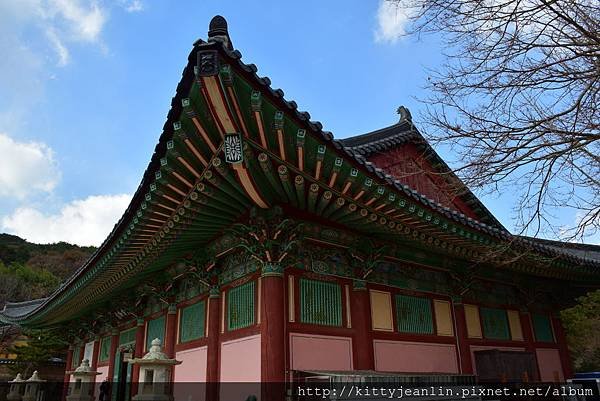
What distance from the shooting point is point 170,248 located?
32.7ft

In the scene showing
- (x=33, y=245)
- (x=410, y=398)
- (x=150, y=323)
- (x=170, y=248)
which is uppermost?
(x=33, y=245)

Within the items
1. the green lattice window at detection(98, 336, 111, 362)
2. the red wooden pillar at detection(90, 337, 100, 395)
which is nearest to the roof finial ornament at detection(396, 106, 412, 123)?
the green lattice window at detection(98, 336, 111, 362)

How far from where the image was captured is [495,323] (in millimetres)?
12164

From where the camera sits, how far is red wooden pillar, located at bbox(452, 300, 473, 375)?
10.7 metres

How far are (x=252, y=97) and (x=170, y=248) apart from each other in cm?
536

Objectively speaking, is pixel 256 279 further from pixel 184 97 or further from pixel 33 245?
pixel 33 245

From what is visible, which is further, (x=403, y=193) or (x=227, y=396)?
(x=227, y=396)

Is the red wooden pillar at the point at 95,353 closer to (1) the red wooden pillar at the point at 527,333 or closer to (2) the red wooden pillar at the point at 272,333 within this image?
(2) the red wooden pillar at the point at 272,333

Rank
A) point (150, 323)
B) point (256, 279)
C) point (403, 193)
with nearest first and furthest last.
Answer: point (403, 193) → point (256, 279) → point (150, 323)

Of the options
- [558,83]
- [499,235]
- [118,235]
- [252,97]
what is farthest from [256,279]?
[558,83]

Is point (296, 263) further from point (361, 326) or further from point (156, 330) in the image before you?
point (156, 330)

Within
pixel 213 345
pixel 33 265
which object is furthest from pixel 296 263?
pixel 33 265

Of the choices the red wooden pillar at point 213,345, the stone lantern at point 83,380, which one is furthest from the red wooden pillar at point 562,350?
the stone lantern at point 83,380

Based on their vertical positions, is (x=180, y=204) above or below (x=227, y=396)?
above
